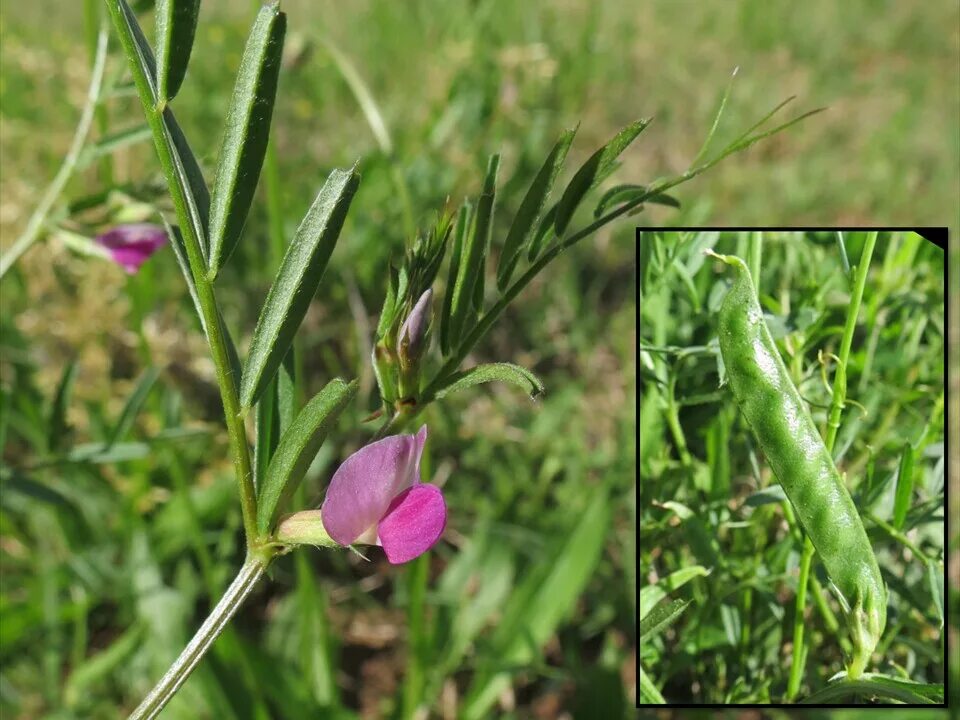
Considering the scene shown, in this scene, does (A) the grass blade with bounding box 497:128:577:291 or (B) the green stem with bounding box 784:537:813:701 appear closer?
(A) the grass blade with bounding box 497:128:577:291

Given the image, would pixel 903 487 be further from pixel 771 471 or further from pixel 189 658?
pixel 189 658

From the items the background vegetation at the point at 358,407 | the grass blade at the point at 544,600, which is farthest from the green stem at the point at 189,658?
the grass blade at the point at 544,600

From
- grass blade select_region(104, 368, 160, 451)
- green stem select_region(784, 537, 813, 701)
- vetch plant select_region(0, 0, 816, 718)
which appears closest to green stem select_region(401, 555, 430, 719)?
grass blade select_region(104, 368, 160, 451)

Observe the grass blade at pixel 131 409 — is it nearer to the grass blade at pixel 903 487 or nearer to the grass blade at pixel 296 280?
the grass blade at pixel 296 280

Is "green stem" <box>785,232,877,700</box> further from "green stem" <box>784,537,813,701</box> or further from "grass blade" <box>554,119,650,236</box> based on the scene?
"grass blade" <box>554,119,650,236</box>

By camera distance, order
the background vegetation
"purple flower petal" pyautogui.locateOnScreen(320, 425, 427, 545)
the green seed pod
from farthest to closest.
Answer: the background vegetation → the green seed pod → "purple flower petal" pyautogui.locateOnScreen(320, 425, 427, 545)

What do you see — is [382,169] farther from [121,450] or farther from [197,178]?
[197,178]
